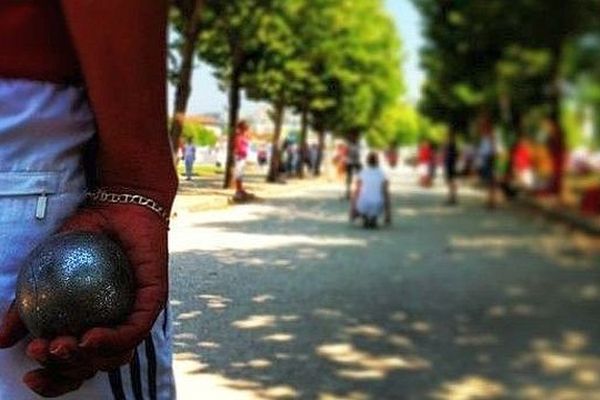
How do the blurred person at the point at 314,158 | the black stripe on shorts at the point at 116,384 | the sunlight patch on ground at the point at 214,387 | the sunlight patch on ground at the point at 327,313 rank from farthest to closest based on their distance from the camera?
the sunlight patch on ground at the point at 327,313 → the blurred person at the point at 314,158 → the sunlight patch on ground at the point at 214,387 → the black stripe on shorts at the point at 116,384

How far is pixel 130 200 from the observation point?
2.98ft

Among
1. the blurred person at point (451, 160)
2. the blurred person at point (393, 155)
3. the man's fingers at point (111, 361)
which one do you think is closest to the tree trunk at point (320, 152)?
the blurred person at point (393, 155)

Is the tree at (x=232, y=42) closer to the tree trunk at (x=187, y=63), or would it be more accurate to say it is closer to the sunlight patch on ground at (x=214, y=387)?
the tree trunk at (x=187, y=63)

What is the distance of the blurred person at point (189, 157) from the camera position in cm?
136

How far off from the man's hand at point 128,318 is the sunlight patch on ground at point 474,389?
11.5 inches

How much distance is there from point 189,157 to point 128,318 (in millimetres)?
528

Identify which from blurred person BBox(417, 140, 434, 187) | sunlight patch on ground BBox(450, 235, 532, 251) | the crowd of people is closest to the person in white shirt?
blurred person BBox(417, 140, 434, 187)

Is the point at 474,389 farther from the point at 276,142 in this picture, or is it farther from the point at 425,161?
the point at 276,142

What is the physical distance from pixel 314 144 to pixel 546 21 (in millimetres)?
1561

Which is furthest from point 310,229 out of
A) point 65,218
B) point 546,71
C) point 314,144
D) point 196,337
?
point 546,71

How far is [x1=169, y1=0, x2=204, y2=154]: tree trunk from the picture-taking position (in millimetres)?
1394

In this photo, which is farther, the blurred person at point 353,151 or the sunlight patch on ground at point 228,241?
the blurred person at point 353,151

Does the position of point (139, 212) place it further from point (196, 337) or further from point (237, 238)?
point (237, 238)

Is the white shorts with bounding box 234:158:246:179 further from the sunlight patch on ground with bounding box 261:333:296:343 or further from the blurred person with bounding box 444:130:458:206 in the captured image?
the blurred person with bounding box 444:130:458:206
